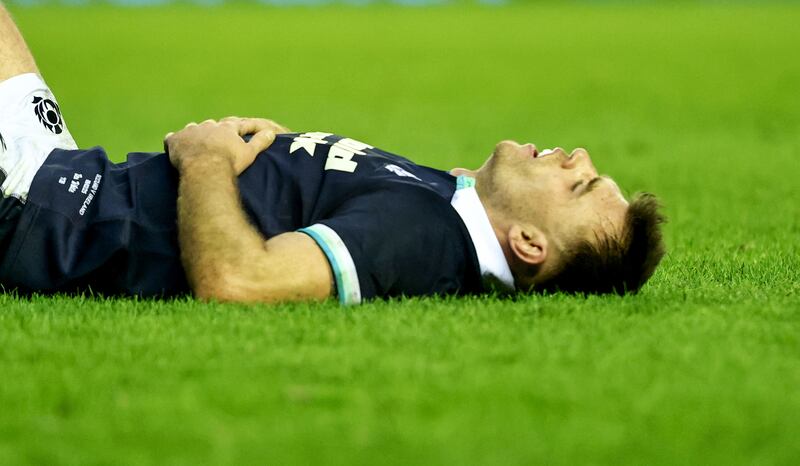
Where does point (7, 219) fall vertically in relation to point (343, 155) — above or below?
below

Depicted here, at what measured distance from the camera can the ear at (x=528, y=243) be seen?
516 centimetres

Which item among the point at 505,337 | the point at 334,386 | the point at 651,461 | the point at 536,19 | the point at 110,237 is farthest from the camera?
the point at 536,19

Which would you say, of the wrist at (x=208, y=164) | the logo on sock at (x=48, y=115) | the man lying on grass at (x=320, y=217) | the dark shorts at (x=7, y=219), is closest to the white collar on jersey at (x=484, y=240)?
the man lying on grass at (x=320, y=217)

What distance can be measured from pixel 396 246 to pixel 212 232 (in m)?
0.67

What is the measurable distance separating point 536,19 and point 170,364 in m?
38.0

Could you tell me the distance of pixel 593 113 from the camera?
19859mm

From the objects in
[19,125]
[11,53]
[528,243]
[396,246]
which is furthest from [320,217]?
[11,53]

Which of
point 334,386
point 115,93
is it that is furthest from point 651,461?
point 115,93

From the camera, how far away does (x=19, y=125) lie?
18.2 feet

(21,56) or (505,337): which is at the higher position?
(21,56)

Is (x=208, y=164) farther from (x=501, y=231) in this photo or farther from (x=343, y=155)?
(x=501, y=231)

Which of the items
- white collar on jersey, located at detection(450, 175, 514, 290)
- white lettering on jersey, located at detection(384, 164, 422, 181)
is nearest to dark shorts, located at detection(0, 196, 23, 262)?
white lettering on jersey, located at detection(384, 164, 422, 181)

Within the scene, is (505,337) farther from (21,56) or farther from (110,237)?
(21,56)

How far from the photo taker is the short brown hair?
521cm
